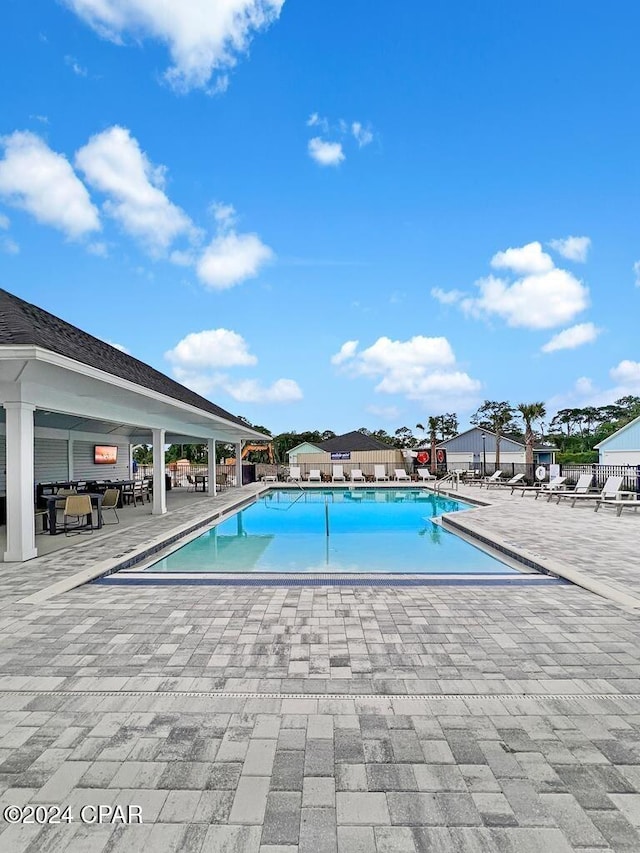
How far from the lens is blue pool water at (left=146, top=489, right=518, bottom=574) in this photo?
6898 mm

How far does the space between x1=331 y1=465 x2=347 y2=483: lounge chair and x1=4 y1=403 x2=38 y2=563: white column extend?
19.2 metres

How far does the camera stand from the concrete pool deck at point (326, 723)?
1.78 metres

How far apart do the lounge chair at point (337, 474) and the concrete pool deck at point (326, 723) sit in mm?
20658

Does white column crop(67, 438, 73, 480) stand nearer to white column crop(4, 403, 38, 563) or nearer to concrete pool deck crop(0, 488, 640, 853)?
white column crop(4, 403, 38, 563)

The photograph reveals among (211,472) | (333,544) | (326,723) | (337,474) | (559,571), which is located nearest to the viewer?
(326,723)

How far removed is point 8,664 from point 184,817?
6.56 ft

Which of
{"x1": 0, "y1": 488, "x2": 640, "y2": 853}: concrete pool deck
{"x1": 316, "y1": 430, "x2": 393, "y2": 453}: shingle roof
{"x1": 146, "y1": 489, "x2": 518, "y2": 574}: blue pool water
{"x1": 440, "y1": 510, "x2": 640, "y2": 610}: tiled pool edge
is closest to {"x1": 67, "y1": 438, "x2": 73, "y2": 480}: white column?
{"x1": 146, "y1": 489, "x2": 518, "y2": 574}: blue pool water

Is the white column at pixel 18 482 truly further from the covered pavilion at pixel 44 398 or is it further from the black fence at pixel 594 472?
the black fence at pixel 594 472

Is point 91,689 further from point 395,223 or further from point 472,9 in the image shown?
point 395,223

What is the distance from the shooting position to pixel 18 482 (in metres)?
6.17

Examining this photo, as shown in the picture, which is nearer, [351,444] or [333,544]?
[333,544]

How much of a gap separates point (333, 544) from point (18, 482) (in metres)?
5.13

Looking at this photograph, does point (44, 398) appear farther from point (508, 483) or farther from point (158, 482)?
point (508, 483)

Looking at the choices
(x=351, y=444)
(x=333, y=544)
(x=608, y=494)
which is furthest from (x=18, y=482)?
(x=351, y=444)
